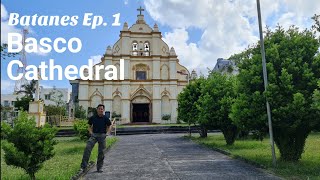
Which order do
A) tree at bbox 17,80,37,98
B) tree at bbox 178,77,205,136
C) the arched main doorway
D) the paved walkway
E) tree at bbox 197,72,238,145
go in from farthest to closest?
tree at bbox 17,80,37,98 → the arched main doorway → tree at bbox 178,77,205,136 → tree at bbox 197,72,238,145 → the paved walkway

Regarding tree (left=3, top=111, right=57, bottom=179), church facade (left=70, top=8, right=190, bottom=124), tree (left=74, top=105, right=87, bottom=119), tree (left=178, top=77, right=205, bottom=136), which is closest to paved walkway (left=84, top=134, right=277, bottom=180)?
tree (left=3, top=111, right=57, bottom=179)

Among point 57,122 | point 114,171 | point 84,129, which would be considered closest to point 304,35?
point 114,171

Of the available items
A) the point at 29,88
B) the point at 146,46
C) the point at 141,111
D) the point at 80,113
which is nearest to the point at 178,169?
the point at 80,113

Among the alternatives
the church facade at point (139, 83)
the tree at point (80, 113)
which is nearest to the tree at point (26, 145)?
the tree at point (80, 113)

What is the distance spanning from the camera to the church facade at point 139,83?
141 feet

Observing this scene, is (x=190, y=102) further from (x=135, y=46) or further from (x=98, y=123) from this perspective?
(x=135, y=46)

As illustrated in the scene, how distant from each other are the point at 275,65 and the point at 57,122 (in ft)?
91.9

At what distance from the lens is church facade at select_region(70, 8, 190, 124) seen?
43.1m

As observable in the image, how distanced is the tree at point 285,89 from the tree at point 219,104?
4.97 m

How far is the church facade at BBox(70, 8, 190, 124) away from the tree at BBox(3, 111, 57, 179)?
35672mm

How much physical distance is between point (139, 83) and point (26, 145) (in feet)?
121

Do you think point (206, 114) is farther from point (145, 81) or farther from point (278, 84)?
point (145, 81)

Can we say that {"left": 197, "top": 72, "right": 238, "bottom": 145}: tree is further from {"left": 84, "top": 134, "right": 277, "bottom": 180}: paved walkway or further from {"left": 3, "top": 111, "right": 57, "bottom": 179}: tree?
{"left": 3, "top": 111, "right": 57, "bottom": 179}: tree

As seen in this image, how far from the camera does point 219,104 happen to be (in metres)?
16.1
